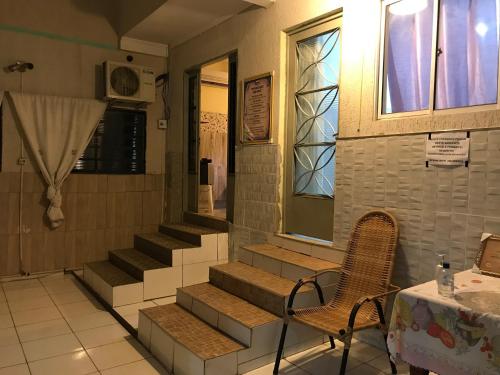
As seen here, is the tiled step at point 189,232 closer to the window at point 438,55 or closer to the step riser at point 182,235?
the step riser at point 182,235

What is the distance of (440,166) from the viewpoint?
2404mm

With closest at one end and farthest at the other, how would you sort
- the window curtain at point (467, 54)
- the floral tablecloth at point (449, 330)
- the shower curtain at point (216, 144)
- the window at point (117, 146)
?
the floral tablecloth at point (449, 330) < the window curtain at point (467, 54) < the window at point (117, 146) < the shower curtain at point (216, 144)

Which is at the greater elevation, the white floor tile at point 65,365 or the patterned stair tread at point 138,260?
the patterned stair tread at point 138,260

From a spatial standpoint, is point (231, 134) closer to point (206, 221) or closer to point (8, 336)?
point (206, 221)

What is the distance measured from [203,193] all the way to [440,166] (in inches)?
128

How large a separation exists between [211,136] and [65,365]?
4750 millimetres

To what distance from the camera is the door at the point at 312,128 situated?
3203 mm

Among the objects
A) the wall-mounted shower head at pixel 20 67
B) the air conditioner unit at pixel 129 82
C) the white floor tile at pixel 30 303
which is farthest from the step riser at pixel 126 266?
the wall-mounted shower head at pixel 20 67

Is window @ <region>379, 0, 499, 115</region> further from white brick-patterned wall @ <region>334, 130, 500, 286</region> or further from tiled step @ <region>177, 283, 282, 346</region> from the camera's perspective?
tiled step @ <region>177, 283, 282, 346</region>

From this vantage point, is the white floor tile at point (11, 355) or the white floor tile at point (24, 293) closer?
the white floor tile at point (11, 355)

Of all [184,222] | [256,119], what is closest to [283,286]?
[256,119]

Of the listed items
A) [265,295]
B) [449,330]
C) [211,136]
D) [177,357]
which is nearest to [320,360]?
Answer: [265,295]

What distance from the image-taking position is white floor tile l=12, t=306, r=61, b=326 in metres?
3.21

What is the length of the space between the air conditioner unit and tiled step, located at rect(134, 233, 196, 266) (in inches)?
67.0
